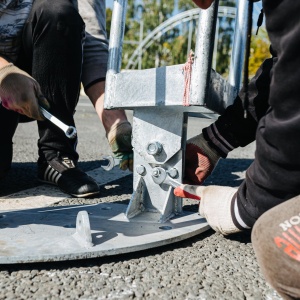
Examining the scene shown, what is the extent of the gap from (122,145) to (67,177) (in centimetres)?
30

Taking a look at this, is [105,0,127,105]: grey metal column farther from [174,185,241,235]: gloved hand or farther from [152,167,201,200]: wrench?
[174,185,241,235]: gloved hand

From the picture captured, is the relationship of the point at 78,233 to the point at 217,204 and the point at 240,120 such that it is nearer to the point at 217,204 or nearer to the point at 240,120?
the point at 217,204

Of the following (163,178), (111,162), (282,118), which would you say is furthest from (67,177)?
(282,118)

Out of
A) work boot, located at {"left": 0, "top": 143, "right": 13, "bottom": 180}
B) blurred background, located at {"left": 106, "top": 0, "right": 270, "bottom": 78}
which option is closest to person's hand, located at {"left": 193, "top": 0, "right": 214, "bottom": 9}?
work boot, located at {"left": 0, "top": 143, "right": 13, "bottom": 180}

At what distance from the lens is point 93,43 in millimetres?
2061

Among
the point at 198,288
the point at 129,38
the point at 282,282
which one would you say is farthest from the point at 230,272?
the point at 129,38

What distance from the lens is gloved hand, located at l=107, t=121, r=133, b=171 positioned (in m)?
1.67

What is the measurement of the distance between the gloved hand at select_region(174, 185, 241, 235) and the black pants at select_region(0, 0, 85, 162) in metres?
0.78

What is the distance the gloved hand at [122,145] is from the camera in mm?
1675

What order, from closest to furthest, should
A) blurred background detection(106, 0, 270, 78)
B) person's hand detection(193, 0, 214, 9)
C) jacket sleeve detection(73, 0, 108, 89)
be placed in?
1. person's hand detection(193, 0, 214, 9)
2. jacket sleeve detection(73, 0, 108, 89)
3. blurred background detection(106, 0, 270, 78)

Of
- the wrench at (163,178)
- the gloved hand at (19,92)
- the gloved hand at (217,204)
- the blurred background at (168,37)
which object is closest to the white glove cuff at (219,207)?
the gloved hand at (217,204)

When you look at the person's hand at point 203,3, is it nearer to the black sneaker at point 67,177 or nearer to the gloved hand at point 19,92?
the gloved hand at point 19,92

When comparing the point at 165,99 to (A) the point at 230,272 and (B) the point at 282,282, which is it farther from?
(B) the point at 282,282

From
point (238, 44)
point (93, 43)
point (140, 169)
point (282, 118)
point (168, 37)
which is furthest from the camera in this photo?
point (168, 37)
